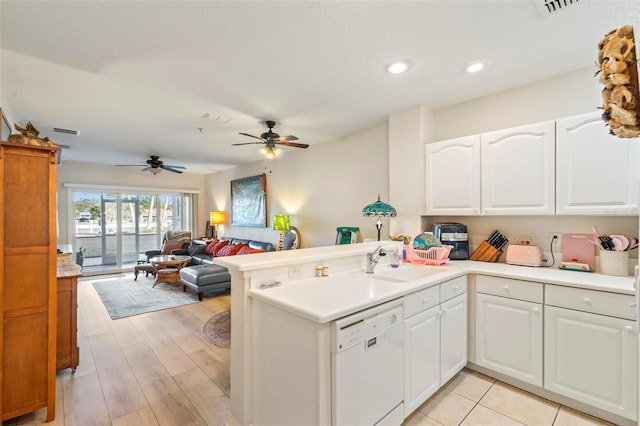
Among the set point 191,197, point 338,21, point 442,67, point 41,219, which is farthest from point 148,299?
point 442,67

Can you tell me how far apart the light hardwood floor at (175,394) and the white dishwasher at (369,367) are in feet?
1.64

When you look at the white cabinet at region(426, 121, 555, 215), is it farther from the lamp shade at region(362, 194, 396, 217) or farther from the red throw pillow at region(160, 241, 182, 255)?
the red throw pillow at region(160, 241, 182, 255)

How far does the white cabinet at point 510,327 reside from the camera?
7.04ft

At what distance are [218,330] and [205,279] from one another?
1314 millimetres

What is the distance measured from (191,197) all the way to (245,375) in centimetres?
751

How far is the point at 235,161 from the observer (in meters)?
6.52

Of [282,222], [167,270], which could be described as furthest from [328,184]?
[167,270]

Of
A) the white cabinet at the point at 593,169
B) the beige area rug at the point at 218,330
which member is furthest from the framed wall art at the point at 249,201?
the white cabinet at the point at 593,169

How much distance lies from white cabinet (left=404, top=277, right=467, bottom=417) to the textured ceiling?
5.79 ft

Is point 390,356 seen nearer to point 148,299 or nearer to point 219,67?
point 219,67

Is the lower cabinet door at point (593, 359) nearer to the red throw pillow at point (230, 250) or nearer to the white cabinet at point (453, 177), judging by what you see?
the white cabinet at point (453, 177)

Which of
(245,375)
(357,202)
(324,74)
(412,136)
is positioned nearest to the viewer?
(245,375)

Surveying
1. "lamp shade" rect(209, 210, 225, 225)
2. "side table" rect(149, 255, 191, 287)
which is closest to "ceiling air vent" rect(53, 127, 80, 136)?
"side table" rect(149, 255, 191, 287)

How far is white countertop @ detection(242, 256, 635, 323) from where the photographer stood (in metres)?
1.48
